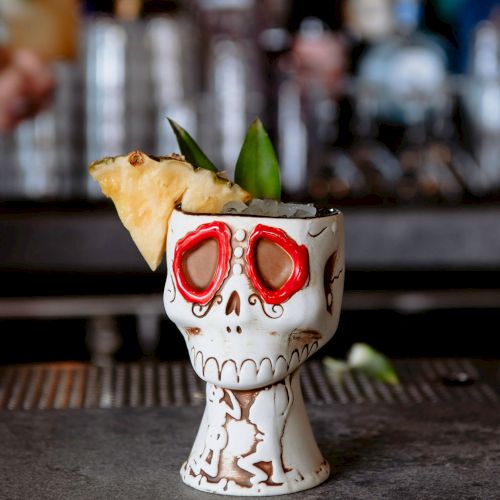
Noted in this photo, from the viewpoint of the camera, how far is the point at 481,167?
11.8 ft

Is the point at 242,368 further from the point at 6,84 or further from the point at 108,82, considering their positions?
the point at 108,82

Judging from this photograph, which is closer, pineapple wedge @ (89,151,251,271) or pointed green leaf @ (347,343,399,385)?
pineapple wedge @ (89,151,251,271)

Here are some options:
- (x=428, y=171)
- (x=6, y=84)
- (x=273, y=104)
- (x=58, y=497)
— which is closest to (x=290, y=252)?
(x=58, y=497)

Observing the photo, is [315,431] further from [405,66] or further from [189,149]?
[405,66]

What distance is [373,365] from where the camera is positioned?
1.30 metres

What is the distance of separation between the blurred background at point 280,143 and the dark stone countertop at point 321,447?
1243mm

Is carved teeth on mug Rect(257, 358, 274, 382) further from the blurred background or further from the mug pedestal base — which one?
the blurred background

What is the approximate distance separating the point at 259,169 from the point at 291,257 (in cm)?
12

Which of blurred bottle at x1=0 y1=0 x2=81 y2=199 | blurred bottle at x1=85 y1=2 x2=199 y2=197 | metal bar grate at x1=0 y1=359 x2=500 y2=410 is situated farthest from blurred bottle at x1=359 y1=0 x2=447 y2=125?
metal bar grate at x1=0 y1=359 x2=500 y2=410

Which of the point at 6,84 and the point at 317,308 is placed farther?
the point at 6,84

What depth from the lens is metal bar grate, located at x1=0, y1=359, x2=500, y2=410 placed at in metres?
1.19

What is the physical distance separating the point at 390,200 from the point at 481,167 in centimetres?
118

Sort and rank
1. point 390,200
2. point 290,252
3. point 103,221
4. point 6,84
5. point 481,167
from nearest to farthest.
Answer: point 290,252 → point 103,221 → point 390,200 → point 6,84 → point 481,167

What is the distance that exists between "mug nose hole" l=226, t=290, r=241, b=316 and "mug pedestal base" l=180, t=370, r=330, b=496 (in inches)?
3.2
